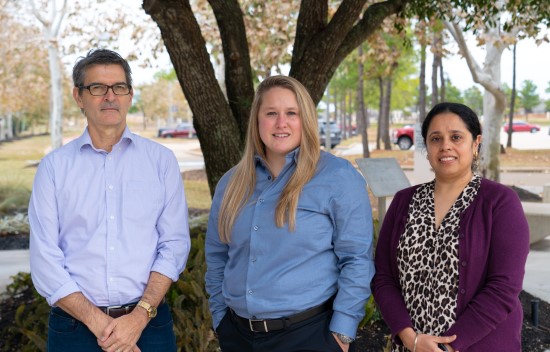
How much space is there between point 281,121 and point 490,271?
1.03 m

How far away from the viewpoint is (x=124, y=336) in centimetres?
262

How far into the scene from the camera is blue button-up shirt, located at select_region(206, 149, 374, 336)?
2500 millimetres

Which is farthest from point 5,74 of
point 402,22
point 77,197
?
point 77,197

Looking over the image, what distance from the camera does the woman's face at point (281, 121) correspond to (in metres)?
2.60

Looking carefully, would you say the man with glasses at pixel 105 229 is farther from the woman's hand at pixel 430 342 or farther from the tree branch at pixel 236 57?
the tree branch at pixel 236 57

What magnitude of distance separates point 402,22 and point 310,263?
5.21 meters

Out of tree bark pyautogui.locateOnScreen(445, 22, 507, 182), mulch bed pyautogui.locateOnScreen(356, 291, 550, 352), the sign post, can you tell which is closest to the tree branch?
the sign post

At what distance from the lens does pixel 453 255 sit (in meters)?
2.47

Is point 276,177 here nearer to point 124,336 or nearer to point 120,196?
point 120,196

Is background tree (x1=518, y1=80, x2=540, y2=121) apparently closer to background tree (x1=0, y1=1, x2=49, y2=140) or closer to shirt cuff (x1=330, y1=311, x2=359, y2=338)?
background tree (x1=0, y1=1, x2=49, y2=140)

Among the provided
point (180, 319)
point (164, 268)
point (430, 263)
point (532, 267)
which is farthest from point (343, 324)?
point (532, 267)

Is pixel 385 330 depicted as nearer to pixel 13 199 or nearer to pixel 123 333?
pixel 123 333

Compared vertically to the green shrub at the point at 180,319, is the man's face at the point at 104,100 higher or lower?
higher

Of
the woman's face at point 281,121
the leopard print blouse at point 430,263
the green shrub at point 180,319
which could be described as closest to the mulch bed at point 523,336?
the green shrub at point 180,319
